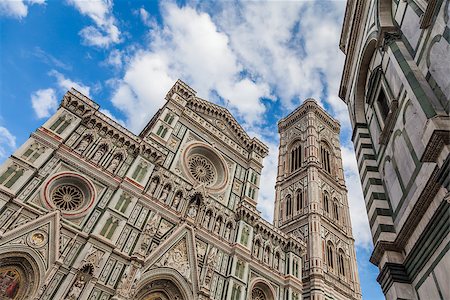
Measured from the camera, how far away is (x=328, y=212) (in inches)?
1319

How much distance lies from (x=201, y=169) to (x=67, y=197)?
10090mm

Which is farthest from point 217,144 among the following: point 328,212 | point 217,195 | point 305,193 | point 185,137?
point 328,212

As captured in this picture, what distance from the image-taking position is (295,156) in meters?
41.1

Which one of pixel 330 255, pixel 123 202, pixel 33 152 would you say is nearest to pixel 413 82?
pixel 123 202

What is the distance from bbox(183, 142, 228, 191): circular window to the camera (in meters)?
23.2

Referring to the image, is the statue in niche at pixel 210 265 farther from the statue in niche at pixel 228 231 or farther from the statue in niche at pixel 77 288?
the statue in niche at pixel 77 288

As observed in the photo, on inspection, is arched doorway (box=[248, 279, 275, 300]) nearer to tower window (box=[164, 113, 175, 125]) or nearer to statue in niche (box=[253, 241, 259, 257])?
statue in niche (box=[253, 241, 259, 257])

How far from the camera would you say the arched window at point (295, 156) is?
130 feet

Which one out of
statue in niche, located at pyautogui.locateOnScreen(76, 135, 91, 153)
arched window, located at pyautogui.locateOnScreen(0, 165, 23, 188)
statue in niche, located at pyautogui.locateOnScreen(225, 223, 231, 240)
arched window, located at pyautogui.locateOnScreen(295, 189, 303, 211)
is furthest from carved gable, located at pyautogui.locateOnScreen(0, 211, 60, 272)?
arched window, located at pyautogui.locateOnScreen(295, 189, 303, 211)

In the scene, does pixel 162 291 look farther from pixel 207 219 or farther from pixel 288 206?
pixel 288 206

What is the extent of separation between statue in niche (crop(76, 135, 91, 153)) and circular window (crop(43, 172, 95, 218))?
1615mm

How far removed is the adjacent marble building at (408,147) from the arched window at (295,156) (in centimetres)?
3078

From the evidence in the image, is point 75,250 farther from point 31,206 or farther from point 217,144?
point 217,144

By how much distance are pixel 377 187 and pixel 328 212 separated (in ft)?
89.6
